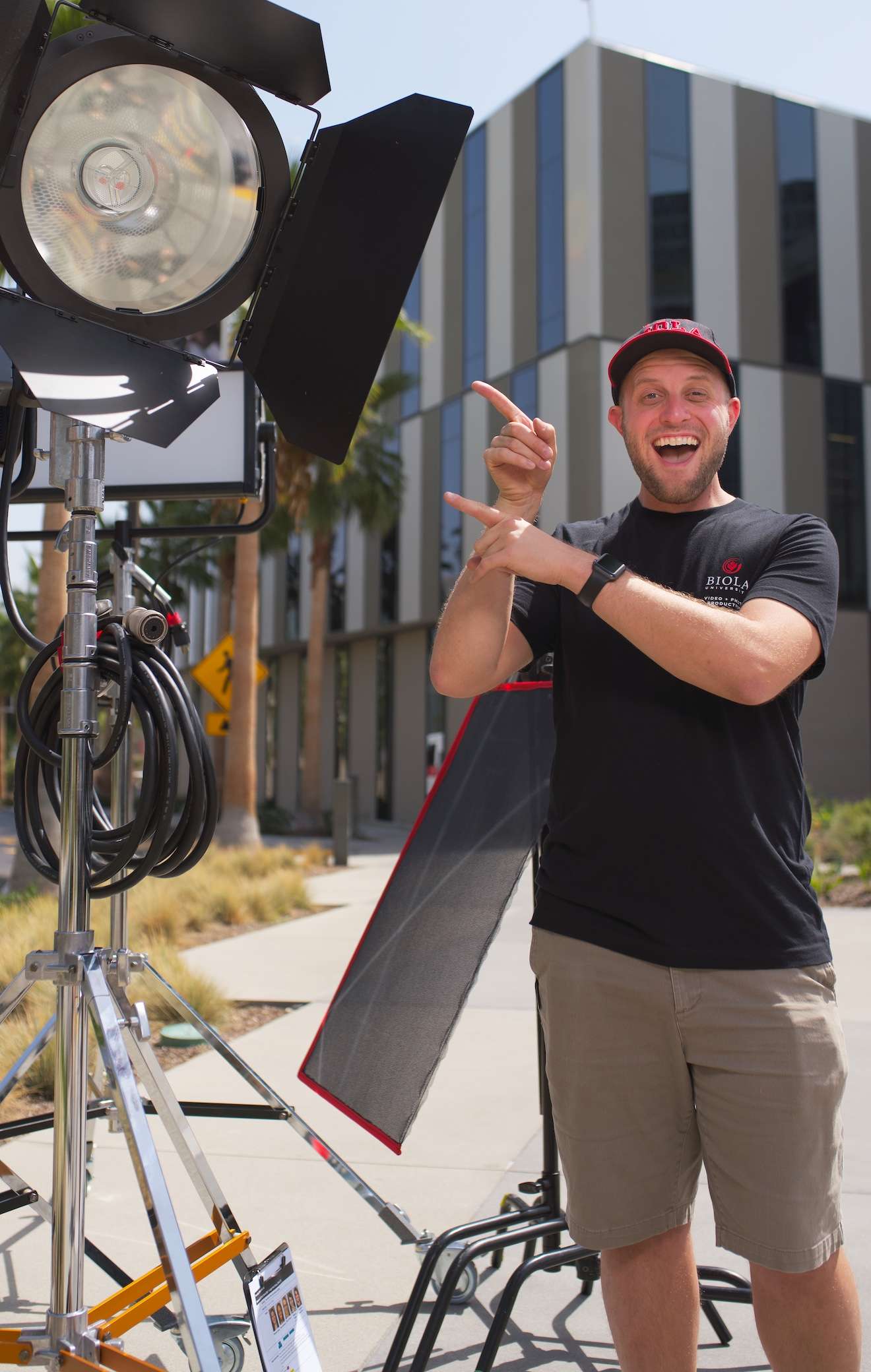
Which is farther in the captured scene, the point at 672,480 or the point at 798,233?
the point at 798,233

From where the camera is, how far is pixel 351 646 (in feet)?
99.2

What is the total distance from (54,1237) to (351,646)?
93.6ft

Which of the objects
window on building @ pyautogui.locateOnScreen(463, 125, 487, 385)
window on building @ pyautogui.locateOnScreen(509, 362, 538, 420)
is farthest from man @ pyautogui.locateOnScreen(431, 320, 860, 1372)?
window on building @ pyautogui.locateOnScreen(463, 125, 487, 385)

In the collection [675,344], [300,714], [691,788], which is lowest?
[691,788]

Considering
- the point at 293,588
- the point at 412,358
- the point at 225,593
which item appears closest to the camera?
the point at 412,358

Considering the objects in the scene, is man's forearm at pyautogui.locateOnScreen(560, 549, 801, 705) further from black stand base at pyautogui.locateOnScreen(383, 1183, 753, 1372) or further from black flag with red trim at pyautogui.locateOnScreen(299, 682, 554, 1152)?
black stand base at pyautogui.locateOnScreen(383, 1183, 753, 1372)

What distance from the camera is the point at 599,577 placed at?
188 centimetres

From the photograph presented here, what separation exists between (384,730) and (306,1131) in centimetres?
2613

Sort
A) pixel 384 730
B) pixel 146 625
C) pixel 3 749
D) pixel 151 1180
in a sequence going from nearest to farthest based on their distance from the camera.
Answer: pixel 151 1180 → pixel 146 625 → pixel 384 730 → pixel 3 749

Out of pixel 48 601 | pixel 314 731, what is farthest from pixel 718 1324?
pixel 314 731

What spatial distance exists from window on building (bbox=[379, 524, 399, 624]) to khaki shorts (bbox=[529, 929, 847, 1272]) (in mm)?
24655

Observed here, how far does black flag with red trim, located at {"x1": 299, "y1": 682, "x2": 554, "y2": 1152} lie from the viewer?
2.66 metres

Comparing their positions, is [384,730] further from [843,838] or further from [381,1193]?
[381,1193]

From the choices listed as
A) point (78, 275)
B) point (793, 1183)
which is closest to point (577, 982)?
point (793, 1183)
